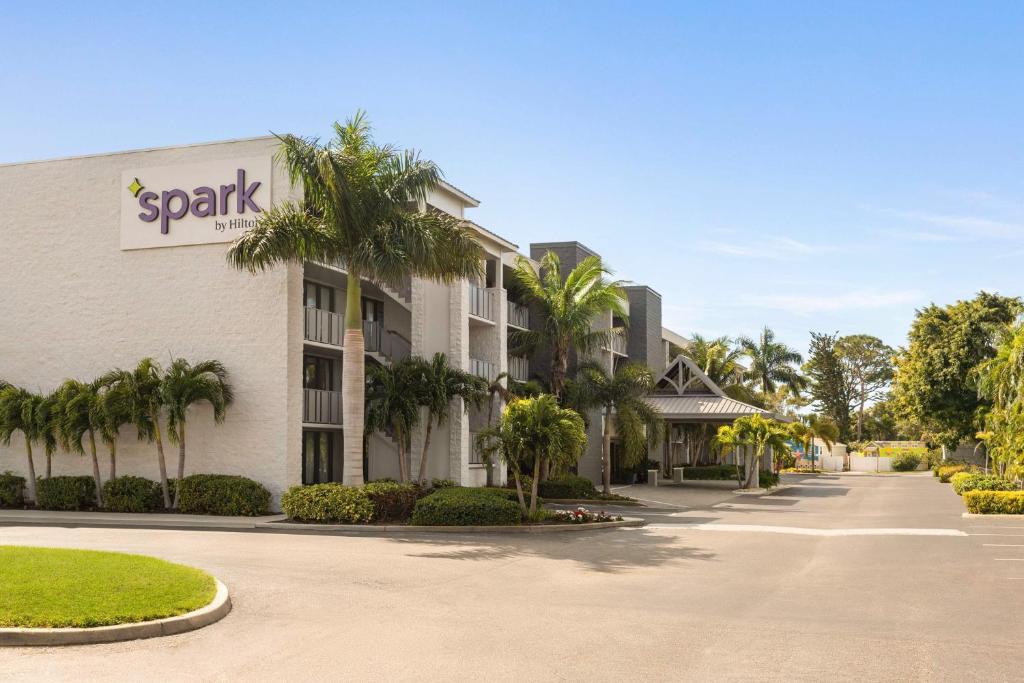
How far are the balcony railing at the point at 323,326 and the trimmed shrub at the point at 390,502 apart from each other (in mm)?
6157

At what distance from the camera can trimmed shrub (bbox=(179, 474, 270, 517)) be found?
2511cm

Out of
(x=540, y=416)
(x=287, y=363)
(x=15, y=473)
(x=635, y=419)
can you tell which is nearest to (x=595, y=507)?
(x=635, y=419)

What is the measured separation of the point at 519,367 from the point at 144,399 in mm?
16389

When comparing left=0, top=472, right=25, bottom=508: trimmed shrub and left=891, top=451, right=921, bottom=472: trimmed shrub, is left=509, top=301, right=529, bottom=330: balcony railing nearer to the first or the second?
left=0, top=472, right=25, bottom=508: trimmed shrub

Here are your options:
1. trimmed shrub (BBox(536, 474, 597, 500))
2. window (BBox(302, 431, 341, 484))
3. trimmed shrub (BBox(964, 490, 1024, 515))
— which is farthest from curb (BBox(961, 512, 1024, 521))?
window (BBox(302, 431, 341, 484))

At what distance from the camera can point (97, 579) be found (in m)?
11.7

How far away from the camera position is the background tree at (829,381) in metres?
92.8

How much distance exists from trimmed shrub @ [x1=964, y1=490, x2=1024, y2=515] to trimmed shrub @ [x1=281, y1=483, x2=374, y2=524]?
16.9 m

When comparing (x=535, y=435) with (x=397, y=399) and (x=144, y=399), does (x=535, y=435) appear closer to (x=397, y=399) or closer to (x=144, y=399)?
(x=397, y=399)

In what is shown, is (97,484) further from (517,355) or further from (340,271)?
(517,355)

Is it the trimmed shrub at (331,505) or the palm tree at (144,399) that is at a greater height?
the palm tree at (144,399)

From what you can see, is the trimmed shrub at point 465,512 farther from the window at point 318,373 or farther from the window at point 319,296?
the window at point 319,296

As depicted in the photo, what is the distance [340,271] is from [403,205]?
5261mm

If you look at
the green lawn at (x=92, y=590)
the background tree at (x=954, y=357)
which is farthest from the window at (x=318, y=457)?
the background tree at (x=954, y=357)
